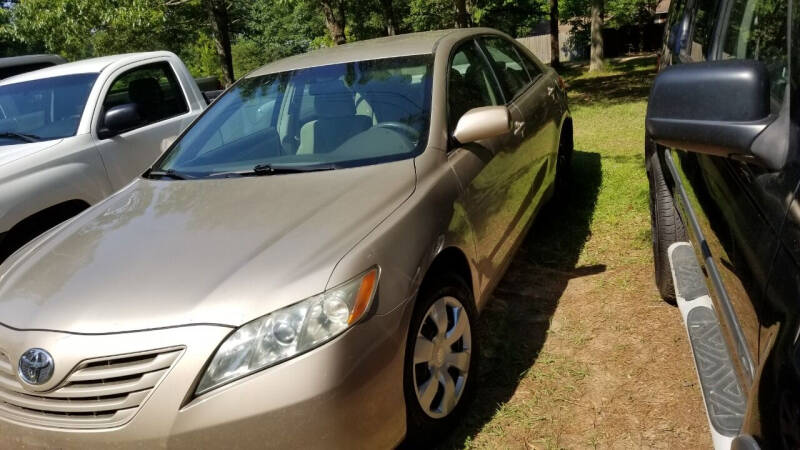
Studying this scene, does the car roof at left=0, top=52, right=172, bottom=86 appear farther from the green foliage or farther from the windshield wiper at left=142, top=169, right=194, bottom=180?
the green foliage

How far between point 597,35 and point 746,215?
1917cm

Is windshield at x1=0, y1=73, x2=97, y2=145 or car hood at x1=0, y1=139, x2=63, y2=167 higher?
windshield at x1=0, y1=73, x2=97, y2=145

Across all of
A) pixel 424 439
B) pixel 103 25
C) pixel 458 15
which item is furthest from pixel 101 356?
pixel 103 25

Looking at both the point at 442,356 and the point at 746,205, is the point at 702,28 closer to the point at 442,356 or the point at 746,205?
the point at 746,205

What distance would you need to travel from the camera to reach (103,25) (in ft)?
45.6

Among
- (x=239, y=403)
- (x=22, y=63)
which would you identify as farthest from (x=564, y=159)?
(x=22, y=63)

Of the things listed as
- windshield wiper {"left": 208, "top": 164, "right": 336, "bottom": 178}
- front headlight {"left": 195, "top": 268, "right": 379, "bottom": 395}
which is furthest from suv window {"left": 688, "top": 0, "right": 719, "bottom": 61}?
front headlight {"left": 195, "top": 268, "right": 379, "bottom": 395}

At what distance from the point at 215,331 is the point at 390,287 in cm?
60

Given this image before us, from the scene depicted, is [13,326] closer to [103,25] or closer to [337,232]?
[337,232]

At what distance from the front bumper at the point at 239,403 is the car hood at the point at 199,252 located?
0.06m

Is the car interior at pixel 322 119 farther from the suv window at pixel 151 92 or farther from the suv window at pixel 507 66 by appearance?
the suv window at pixel 151 92

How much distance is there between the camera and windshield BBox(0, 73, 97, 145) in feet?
15.6

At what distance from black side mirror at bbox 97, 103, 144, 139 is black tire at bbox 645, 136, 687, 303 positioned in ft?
12.4

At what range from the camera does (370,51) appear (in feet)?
12.0
